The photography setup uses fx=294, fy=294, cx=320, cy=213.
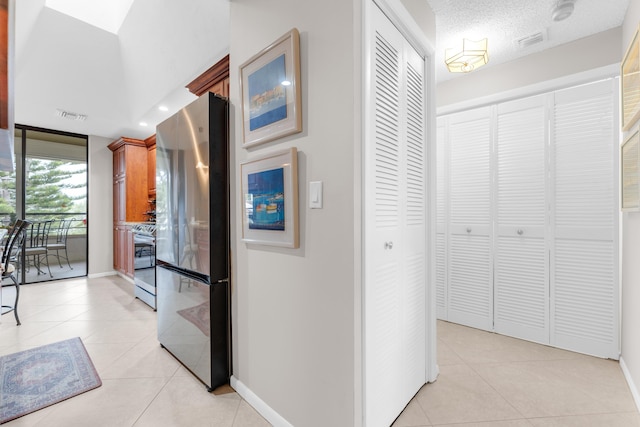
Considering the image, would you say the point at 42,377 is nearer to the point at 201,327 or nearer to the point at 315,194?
the point at 201,327

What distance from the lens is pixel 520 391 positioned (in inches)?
72.4

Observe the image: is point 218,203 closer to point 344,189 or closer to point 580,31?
point 344,189

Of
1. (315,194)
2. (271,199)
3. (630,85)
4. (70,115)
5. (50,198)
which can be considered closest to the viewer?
(315,194)

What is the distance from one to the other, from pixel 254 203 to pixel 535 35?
2.55 m

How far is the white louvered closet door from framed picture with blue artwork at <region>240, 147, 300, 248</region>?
37 centimetres

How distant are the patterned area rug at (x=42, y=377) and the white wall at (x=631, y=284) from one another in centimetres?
342

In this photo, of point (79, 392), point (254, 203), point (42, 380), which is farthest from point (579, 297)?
point (42, 380)

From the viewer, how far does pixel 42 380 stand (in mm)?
1982

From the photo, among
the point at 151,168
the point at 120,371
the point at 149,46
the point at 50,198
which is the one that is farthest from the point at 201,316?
the point at 50,198

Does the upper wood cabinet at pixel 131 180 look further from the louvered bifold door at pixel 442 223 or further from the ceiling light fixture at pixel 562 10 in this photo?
the ceiling light fixture at pixel 562 10

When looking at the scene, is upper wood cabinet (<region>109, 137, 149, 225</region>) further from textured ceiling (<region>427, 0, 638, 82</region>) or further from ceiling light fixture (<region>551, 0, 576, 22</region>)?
ceiling light fixture (<region>551, 0, 576, 22</region>)

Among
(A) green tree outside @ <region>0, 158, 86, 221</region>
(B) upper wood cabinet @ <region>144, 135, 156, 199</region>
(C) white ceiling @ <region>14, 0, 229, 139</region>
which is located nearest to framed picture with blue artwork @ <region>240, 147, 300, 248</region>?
(C) white ceiling @ <region>14, 0, 229, 139</region>

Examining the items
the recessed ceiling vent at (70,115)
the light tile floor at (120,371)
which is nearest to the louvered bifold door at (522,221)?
the light tile floor at (120,371)

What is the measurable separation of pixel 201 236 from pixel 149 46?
7.79 feet
